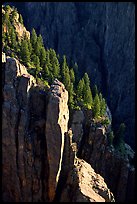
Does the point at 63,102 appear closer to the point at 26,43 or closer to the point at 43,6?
the point at 26,43

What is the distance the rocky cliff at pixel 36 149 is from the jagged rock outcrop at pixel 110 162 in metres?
17.6

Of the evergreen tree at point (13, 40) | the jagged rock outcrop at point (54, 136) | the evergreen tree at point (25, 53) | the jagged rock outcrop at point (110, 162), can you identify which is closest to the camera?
the jagged rock outcrop at point (54, 136)

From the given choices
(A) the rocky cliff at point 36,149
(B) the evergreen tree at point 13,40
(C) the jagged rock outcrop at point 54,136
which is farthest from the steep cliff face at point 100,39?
(C) the jagged rock outcrop at point 54,136

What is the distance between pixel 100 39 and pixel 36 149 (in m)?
83.1

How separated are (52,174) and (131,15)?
274 ft

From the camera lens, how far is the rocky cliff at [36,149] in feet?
235

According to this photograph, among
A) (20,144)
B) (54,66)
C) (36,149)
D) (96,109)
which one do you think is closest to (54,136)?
(36,149)

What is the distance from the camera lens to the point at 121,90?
5507 inches

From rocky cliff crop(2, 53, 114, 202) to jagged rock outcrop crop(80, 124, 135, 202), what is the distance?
17631 mm

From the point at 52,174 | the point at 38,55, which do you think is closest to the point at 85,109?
the point at 38,55

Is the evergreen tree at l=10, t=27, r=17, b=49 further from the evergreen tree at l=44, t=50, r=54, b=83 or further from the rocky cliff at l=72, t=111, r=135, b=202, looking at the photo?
the rocky cliff at l=72, t=111, r=135, b=202

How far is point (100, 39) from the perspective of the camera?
148875 mm

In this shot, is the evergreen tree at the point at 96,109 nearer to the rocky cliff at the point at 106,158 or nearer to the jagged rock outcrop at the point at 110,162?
the rocky cliff at the point at 106,158

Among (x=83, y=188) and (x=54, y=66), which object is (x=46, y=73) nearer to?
(x=54, y=66)
